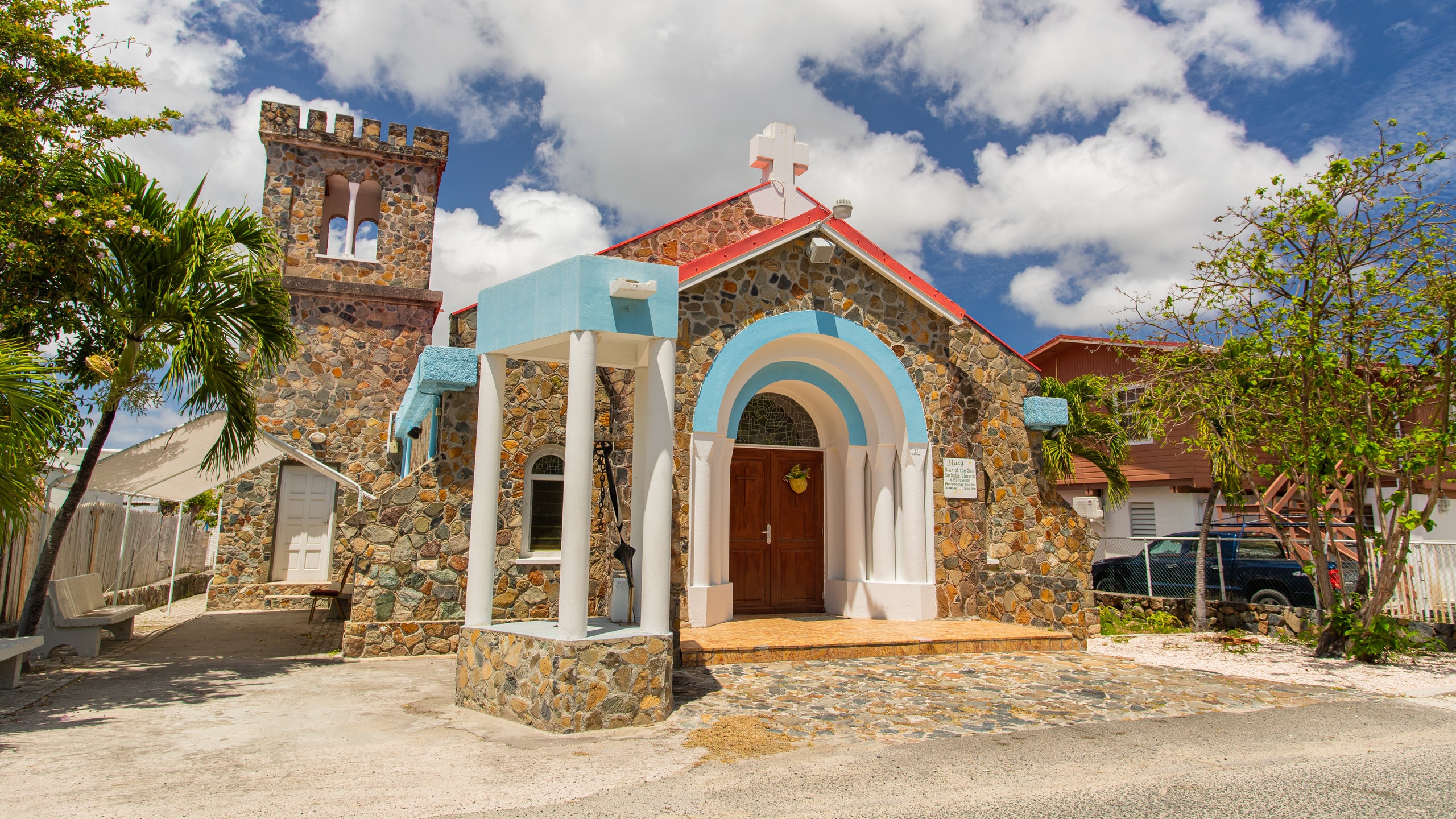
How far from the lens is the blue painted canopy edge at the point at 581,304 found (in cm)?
716

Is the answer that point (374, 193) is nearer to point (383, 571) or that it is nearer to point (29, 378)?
point (383, 571)

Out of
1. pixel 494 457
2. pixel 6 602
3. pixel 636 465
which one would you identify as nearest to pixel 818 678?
pixel 636 465

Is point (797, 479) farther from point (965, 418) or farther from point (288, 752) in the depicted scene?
point (288, 752)

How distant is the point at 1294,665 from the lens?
999 centimetres

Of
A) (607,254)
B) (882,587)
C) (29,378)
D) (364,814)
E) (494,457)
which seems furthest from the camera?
(607,254)

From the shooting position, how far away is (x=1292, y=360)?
1012 cm

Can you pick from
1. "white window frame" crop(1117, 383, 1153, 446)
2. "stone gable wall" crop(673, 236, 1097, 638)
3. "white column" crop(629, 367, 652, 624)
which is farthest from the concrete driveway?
"white window frame" crop(1117, 383, 1153, 446)

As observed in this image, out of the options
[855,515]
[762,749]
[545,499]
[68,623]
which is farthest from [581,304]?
[68,623]

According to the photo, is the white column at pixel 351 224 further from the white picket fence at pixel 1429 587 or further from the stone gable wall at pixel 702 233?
the white picket fence at pixel 1429 587

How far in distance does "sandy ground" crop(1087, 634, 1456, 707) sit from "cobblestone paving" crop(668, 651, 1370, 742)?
0.59 meters

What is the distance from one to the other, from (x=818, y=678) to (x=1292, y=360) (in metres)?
6.83

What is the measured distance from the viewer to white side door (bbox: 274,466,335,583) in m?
16.0

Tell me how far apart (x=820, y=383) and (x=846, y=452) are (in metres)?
0.99

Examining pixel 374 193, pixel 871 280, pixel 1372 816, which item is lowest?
pixel 1372 816
